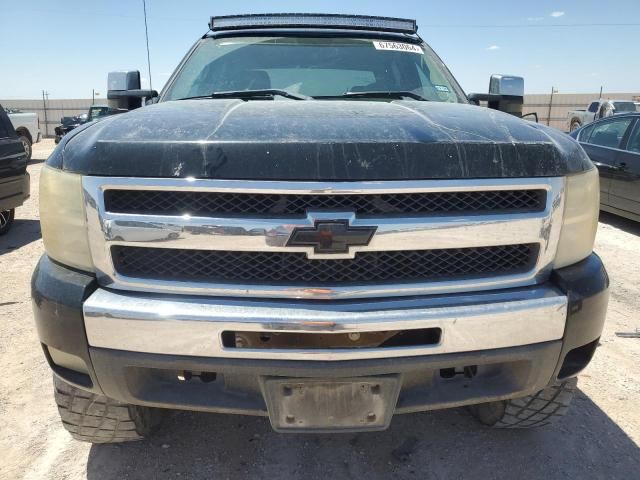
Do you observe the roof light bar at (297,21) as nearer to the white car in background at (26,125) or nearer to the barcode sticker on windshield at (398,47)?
the barcode sticker on windshield at (398,47)

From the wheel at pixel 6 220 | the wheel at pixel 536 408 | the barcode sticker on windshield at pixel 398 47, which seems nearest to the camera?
the wheel at pixel 536 408

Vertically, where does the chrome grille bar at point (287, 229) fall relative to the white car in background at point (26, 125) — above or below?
above

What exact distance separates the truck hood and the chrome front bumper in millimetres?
422

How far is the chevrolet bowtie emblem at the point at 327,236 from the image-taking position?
1634mm

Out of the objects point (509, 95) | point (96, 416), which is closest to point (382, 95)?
point (509, 95)

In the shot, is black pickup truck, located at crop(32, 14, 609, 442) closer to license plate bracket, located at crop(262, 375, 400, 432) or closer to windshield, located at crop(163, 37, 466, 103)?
license plate bracket, located at crop(262, 375, 400, 432)

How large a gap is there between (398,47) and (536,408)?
237 cm

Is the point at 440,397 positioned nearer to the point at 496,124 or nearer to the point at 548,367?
the point at 548,367

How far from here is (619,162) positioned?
6859mm

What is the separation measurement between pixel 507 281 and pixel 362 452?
1.17m

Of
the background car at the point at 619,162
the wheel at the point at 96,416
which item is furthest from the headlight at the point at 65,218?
the background car at the point at 619,162

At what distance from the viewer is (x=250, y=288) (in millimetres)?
1700

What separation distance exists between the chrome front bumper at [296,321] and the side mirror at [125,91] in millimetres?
1752

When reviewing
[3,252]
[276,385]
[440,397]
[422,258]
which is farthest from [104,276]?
[3,252]
